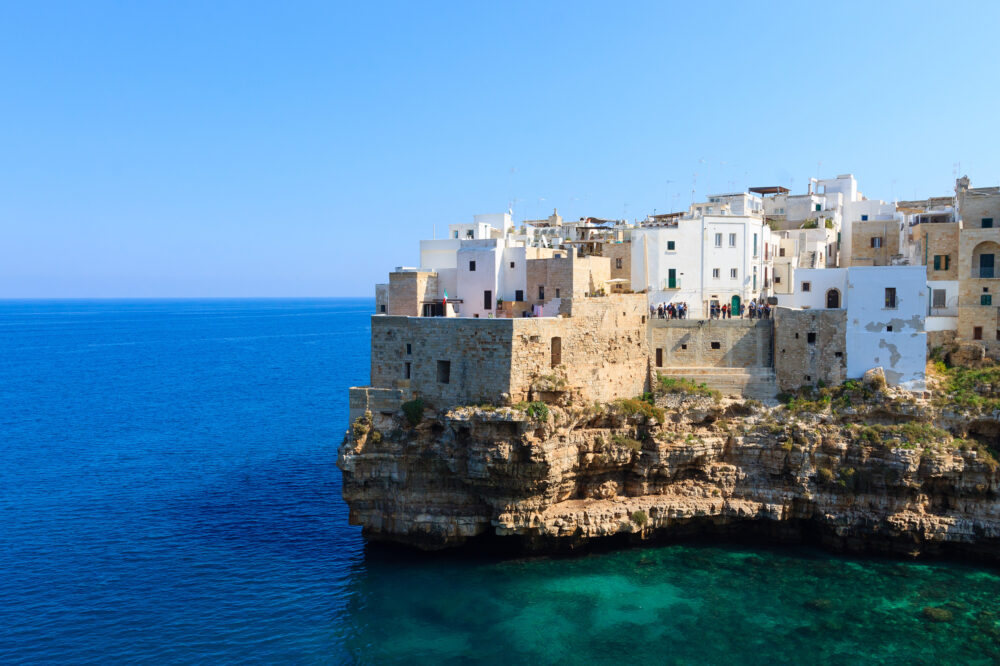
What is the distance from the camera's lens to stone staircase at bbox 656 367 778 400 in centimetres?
3309

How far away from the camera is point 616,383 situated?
31.9m

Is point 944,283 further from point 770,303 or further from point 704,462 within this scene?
point 704,462

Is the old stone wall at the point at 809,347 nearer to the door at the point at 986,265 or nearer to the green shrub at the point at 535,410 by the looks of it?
the door at the point at 986,265

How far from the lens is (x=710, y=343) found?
34375 millimetres

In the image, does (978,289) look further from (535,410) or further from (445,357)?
(445,357)

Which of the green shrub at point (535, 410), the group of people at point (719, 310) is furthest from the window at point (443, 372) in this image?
the group of people at point (719, 310)

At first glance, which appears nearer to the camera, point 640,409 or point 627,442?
point 627,442

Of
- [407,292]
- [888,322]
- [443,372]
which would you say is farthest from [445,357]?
[888,322]

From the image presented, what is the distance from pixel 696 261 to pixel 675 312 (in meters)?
3.22

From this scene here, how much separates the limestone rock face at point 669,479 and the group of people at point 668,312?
19.0ft

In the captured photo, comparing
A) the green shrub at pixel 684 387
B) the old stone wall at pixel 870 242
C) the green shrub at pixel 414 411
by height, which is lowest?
the green shrub at pixel 414 411

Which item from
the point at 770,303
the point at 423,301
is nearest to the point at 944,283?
the point at 770,303

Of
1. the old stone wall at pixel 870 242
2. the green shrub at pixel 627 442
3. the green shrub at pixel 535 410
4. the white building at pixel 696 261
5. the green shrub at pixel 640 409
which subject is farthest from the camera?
the old stone wall at pixel 870 242

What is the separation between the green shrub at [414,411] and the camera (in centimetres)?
2945
